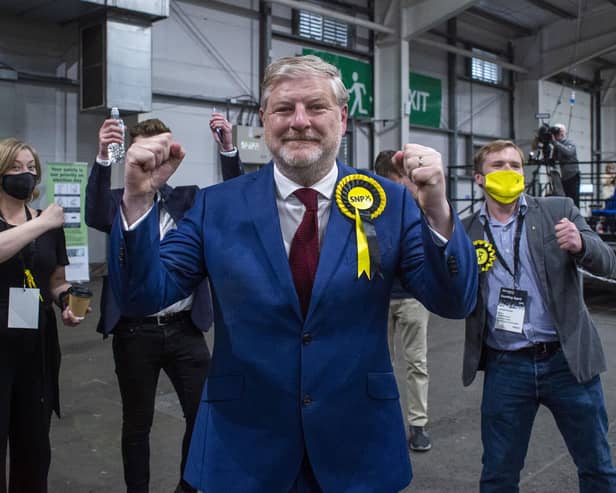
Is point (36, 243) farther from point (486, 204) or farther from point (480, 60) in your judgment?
point (480, 60)

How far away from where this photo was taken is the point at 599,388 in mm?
2449

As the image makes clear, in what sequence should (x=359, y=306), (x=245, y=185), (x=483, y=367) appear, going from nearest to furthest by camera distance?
(x=359, y=306) < (x=245, y=185) < (x=483, y=367)

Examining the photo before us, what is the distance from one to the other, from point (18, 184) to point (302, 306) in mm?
1640

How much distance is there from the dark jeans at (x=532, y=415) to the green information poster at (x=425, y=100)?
14.0m

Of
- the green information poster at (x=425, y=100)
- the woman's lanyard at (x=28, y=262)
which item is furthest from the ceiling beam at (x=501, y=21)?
the woman's lanyard at (x=28, y=262)

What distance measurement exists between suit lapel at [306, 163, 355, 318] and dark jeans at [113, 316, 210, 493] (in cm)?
153

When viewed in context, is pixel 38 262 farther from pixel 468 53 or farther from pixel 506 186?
pixel 468 53

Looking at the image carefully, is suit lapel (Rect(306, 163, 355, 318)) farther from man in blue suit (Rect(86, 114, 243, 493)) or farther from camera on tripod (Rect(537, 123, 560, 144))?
camera on tripod (Rect(537, 123, 560, 144))

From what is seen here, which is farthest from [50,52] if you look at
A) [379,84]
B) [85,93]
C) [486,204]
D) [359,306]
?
[359,306]

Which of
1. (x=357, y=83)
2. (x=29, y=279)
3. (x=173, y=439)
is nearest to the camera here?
(x=29, y=279)

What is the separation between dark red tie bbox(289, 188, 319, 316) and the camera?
1.61 m

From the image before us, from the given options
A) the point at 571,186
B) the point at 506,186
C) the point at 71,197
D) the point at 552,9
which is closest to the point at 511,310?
the point at 506,186

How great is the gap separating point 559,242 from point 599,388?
0.56 m

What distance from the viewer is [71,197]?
9.20 m
